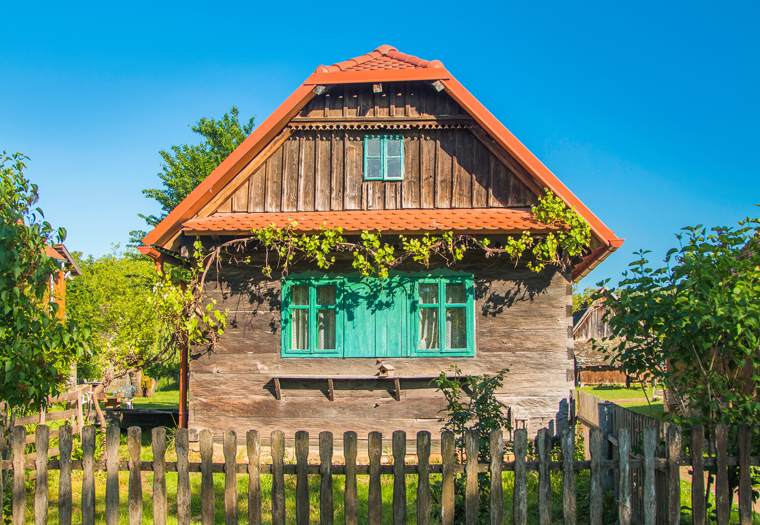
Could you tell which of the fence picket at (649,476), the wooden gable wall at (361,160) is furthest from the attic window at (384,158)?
the fence picket at (649,476)

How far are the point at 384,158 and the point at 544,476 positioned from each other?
19.9ft

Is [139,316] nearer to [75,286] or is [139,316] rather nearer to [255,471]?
[75,286]

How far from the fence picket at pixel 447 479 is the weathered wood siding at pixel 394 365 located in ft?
12.7

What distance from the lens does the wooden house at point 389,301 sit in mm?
8359

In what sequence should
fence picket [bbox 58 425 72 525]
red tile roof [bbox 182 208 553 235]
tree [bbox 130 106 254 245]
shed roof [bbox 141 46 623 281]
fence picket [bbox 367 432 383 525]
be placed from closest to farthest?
fence picket [bbox 367 432 383 525], fence picket [bbox 58 425 72 525], red tile roof [bbox 182 208 553 235], shed roof [bbox 141 46 623 281], tree [bbox 130 106 254 245]

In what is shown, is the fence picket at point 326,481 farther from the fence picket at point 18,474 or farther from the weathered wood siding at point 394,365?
the weathered wood siding at point 394,365

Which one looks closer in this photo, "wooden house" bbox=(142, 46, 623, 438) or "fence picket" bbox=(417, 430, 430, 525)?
"fence picket" bbox=(417, 430, 430, 525)

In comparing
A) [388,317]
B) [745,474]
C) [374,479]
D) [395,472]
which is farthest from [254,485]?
[388,317]

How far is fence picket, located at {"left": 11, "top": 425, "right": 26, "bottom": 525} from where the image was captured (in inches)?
181

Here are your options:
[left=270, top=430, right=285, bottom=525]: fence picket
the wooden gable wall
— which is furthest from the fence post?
the wooden gable wall

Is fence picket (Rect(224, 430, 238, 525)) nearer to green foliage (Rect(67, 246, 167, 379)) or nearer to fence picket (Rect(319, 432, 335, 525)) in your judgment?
fence picket (Rect(319, 432, 335, 525))

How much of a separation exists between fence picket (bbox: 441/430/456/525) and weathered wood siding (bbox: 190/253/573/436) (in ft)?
12.7

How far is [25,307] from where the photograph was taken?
465 cm

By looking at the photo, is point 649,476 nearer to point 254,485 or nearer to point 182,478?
point 254,485
